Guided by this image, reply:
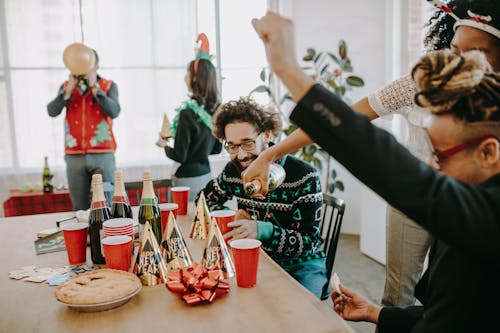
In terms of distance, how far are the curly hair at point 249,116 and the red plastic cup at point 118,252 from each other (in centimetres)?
76

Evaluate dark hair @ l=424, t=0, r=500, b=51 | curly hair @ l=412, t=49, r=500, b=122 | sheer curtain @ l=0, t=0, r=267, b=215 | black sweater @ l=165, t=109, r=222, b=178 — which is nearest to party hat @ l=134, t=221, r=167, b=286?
curly hair @ l=412, t=49, r=500, b=122

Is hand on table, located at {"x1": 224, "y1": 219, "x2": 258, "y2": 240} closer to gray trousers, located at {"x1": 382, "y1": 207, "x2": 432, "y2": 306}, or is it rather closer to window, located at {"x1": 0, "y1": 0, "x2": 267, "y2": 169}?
gray trousers, located at {"x1": 382, "y1": 207, "x2": 432, "y2": 306}

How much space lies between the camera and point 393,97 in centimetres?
154

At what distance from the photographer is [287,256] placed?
164cm

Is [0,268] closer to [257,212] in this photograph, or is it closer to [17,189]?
[257,212]

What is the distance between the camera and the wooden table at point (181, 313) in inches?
39.0

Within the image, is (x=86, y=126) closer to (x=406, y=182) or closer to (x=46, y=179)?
(x=46, y=179)

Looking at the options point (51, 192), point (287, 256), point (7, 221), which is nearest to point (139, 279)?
point (287, 256)

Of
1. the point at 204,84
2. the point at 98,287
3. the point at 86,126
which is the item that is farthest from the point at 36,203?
the point at 98,287

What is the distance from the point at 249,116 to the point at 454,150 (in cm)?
119

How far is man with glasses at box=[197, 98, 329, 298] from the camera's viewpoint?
1.59m

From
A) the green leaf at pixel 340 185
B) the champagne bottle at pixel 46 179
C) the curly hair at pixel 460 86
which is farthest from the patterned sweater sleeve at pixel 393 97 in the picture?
the champagne bottle at pixel 46 179

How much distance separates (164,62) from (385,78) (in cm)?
215

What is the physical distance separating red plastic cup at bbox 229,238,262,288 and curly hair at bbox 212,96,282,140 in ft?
2.46
